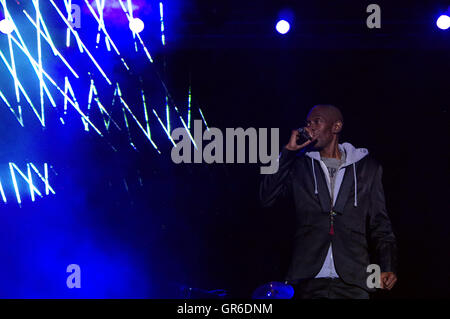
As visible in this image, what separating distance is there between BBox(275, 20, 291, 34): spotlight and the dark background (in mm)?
63

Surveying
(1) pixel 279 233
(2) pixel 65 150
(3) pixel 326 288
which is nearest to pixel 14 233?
(2) pixel 65 150

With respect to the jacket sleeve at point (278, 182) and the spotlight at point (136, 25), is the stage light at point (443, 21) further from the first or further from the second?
Answer: the spotlight at point (136, 25)

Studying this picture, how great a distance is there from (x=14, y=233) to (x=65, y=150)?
658 mm

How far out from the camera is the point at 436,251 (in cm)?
417

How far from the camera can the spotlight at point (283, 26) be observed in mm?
4113

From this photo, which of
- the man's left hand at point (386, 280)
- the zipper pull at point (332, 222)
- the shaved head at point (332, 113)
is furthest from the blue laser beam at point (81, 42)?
the man's left hand at point (386, 280)

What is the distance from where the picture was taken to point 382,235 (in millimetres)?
4055

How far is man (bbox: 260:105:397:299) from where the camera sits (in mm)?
3932

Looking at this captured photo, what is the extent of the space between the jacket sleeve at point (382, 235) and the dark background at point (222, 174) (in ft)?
0.43

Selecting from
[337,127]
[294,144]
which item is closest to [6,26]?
[294,144]

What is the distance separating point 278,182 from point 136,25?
4.52 feet

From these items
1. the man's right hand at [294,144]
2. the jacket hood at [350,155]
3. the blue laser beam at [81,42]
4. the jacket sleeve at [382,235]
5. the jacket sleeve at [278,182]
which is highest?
the blue laser beam at [81,42]

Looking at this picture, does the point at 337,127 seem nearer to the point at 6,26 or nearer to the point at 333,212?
the point at 333,212

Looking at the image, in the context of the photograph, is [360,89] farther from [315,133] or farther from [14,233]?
[14,233]
